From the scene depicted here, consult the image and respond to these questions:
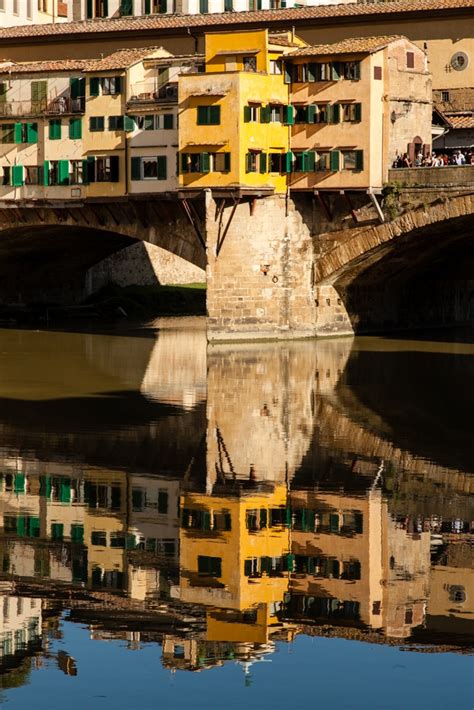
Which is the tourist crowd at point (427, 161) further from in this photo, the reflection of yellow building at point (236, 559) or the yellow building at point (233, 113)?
the reflection of yellow building at point (236, 559)

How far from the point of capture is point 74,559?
2828cm

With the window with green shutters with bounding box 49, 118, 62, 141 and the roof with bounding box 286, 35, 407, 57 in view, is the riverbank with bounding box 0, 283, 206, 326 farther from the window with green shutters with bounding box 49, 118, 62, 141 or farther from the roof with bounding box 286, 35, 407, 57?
the roof with bounding box 286, 35, 407, 57

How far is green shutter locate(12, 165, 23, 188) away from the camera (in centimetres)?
7219

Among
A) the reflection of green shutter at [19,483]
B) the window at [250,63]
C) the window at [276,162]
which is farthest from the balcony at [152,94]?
the reflection of green shutter at [19,483]

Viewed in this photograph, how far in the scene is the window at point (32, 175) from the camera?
71.9 meters

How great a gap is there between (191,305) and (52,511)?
53975mm

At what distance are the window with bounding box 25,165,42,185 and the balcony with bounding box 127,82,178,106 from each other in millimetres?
5853

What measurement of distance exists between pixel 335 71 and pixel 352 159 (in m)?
3.20

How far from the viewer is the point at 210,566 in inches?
1091

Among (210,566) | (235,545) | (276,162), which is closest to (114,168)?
(276,162)

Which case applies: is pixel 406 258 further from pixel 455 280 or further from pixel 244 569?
pixel 244 569

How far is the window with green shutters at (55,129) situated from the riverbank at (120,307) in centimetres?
949

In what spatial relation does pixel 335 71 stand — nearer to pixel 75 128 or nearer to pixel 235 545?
pixel 75 128

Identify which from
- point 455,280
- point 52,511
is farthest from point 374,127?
point 52,511
